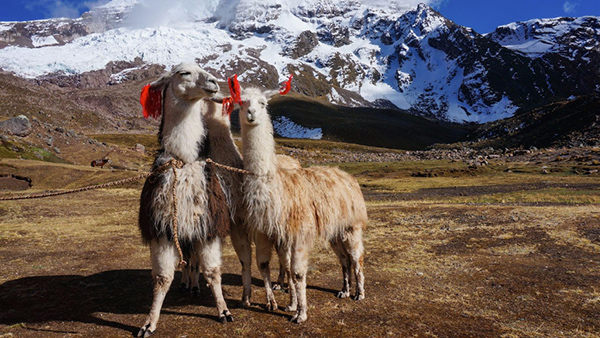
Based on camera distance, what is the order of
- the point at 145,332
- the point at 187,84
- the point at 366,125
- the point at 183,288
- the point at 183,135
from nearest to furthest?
the point at 145,332 → the point at 187,84 → the point at 183,135 → the point at 183,288 → the point at 366,125

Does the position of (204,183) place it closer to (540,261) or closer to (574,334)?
(574,334)

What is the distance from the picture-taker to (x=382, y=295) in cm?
683

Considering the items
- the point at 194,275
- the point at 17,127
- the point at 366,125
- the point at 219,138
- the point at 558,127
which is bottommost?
the point at 194,275

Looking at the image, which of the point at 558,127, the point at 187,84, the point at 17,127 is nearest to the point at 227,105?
the point at 187,84

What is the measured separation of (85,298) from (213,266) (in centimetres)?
292

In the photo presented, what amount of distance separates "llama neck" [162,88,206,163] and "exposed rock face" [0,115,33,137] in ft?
135

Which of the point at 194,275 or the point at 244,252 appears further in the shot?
the point at 194,275

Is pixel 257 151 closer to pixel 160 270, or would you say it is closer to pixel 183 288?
pixel 160 270

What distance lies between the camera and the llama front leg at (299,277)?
5652mm

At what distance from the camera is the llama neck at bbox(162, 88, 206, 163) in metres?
5.42

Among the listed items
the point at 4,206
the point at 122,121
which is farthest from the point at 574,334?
the point at 122,121

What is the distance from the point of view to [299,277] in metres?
5.74

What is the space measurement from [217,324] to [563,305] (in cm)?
580

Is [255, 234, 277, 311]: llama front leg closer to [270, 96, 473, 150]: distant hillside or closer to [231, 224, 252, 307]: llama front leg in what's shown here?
[231, 224, 252, 307]: llama front leg
